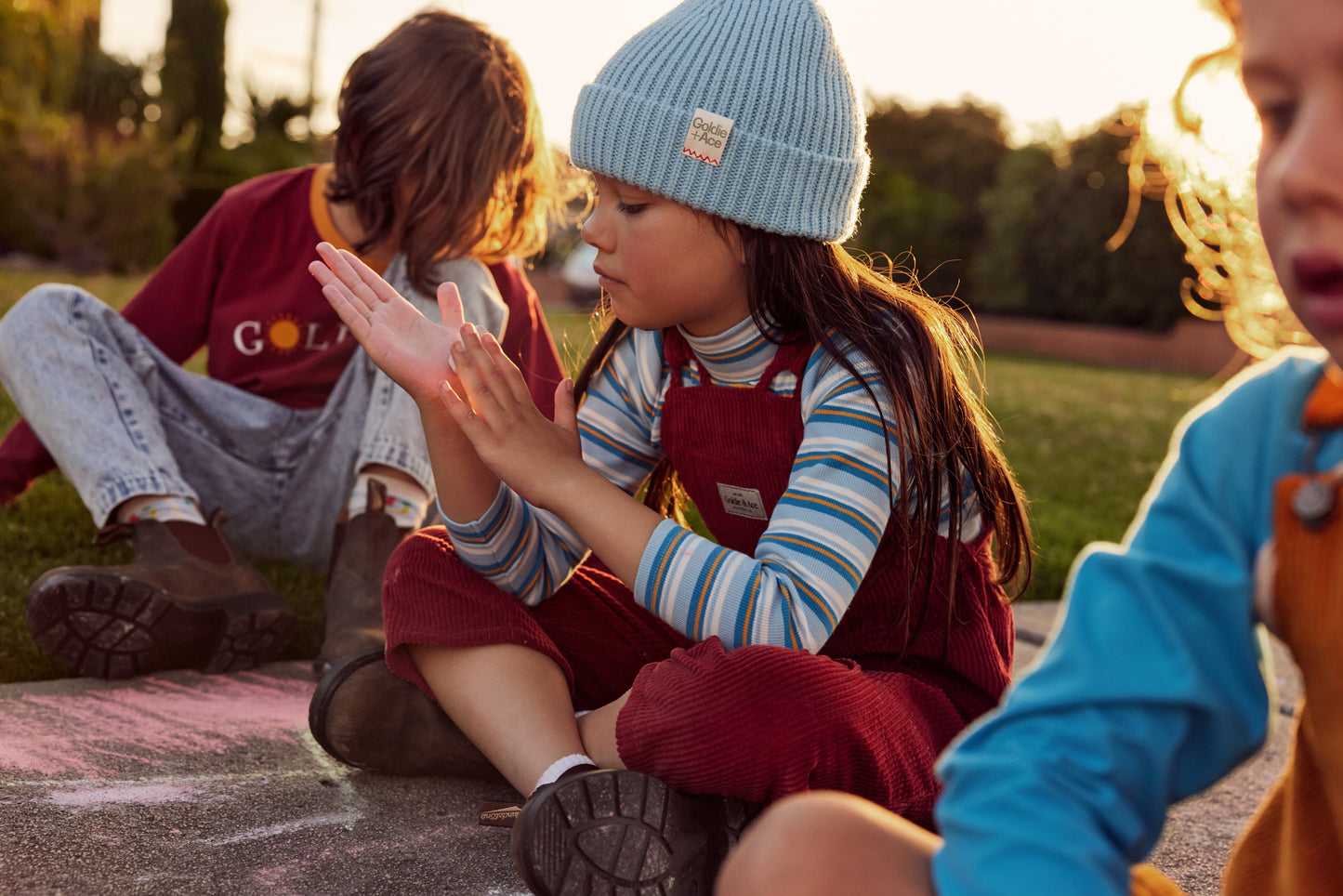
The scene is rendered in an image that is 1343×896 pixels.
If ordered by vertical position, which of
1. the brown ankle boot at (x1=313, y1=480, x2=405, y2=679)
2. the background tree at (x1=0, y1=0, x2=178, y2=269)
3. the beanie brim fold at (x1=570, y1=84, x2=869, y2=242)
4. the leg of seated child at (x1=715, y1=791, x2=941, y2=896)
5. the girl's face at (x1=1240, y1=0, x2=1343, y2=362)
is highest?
the girl's face at (x1=1240, y1=0, x2=1343, y2=362)

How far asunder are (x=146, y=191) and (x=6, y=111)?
157cm

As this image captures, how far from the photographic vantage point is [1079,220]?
19203mm

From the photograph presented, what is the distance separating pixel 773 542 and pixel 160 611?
111 cm

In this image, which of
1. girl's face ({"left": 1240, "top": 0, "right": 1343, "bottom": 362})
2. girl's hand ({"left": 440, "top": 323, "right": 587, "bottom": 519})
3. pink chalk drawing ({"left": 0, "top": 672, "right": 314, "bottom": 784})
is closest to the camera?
girl's face ({"left": 1240, "top": 0, "right": 1343, "bottom": 362})

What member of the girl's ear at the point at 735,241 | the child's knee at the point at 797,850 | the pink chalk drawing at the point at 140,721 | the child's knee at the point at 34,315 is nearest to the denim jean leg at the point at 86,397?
the child's knee at the point at 34,315

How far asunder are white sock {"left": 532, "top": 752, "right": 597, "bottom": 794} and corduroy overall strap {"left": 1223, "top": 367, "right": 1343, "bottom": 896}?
31.8 inches

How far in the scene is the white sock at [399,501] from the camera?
7.80 feet

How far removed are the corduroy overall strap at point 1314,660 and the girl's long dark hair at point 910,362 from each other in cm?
72

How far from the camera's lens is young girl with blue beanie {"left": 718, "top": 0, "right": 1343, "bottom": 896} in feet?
2.51

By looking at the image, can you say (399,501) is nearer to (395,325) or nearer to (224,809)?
(395,325)

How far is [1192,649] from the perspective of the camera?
828 mm

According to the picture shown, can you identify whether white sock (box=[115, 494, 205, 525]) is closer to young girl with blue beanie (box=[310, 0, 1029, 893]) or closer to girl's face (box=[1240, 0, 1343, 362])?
young girl with blue beanie (box=[310, 0, 1029, 893])

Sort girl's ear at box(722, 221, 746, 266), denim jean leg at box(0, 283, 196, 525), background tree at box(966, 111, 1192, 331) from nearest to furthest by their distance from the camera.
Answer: girl's ear at box(722, 221, 746, 266) < denim jean leg at box(0, 283, 196, 525) < background tree at box(966, 111, 1192, 331)

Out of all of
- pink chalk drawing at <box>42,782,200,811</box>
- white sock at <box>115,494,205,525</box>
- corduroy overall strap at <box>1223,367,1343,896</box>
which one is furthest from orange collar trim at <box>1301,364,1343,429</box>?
white sock at <box>115,494,205,525</box>
